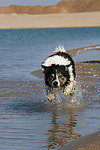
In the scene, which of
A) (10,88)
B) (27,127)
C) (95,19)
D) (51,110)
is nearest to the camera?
(27,127)

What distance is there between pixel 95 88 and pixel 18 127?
13.2 feet

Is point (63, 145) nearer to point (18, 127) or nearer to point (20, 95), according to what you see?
point (18, 127)

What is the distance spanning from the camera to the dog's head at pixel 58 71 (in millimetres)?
7602

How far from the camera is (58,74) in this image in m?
7.62

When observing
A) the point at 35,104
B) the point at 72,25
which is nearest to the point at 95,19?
the point at 72,25

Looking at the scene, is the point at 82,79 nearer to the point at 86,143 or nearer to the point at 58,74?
the point at 58,74

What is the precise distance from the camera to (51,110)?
8.02m

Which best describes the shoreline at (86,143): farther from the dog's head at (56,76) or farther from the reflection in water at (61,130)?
the dog's head at (56,76)

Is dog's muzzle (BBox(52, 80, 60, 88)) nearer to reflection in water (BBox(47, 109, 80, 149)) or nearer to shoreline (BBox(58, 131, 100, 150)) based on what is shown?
reflection in water (BBox(47, 109, 80, 149))

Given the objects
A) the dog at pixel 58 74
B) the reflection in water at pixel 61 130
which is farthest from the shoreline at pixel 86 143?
the dog at pixel 58 74

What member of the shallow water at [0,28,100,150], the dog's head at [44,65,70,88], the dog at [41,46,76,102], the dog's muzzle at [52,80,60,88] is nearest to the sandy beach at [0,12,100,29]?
the shallow water at [0,28,100,150]

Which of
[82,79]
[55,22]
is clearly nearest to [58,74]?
[82,79]

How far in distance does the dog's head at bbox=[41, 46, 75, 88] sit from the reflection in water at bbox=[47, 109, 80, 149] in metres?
0.62

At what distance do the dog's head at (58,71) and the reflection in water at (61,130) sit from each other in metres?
0.62
